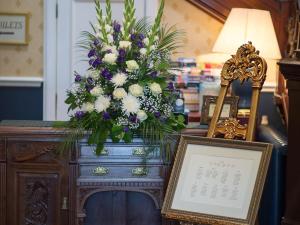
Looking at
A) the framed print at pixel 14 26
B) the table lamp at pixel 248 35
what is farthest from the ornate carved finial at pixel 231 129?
the framed print at pixel 14 26

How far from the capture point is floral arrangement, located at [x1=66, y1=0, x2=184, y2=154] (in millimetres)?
3352

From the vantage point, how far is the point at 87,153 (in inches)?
139

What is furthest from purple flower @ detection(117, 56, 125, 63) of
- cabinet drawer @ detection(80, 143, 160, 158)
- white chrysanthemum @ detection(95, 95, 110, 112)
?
cabinet drawer @ detection(80, 143, 160, 158)

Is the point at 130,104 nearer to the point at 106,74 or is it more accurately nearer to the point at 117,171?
the point at 106,74

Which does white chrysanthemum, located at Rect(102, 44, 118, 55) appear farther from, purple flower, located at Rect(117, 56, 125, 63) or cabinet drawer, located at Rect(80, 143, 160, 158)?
cabinet drawer, located at Rect(80, 143, 160, 158)

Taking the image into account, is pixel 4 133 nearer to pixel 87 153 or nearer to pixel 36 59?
pixel 87 153

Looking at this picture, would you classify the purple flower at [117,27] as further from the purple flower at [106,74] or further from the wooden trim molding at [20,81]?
the wooden trim molding at [20,81]

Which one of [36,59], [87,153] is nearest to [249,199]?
[87,153]

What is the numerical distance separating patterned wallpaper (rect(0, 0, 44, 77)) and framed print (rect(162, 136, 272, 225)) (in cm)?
288

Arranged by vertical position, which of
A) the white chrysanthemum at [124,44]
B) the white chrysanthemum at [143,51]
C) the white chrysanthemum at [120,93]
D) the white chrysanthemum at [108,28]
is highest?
the white chrysanthemum at [108,28]

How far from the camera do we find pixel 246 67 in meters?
3.13

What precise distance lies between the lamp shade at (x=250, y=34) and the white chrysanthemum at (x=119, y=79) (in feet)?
6.08

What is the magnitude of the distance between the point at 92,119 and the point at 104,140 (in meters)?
0.14

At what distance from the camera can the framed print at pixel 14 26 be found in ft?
18.3
